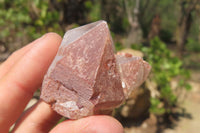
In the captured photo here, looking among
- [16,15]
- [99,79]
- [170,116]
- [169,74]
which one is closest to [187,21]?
[169,74]

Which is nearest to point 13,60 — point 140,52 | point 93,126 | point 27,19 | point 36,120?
point 36,120

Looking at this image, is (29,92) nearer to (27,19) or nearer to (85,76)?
(85,76)

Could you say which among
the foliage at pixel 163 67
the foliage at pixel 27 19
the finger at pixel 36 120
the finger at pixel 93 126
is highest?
the foliage at pixel 27 19

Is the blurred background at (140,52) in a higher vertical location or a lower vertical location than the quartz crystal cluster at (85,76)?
lower

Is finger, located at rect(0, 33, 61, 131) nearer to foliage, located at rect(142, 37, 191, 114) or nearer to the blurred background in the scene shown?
the blurred background

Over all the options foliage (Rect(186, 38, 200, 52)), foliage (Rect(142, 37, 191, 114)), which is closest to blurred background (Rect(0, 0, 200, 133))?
foliage (Rect(142, 37, 191, 114))

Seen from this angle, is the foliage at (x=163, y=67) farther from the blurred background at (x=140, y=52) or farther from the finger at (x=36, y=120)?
the finger at (x=36, y=120)

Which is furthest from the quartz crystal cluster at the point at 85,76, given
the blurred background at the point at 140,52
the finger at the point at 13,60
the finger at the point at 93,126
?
the blurred background at the point at 140,52

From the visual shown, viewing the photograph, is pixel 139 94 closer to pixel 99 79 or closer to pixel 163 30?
pixel 99 79
